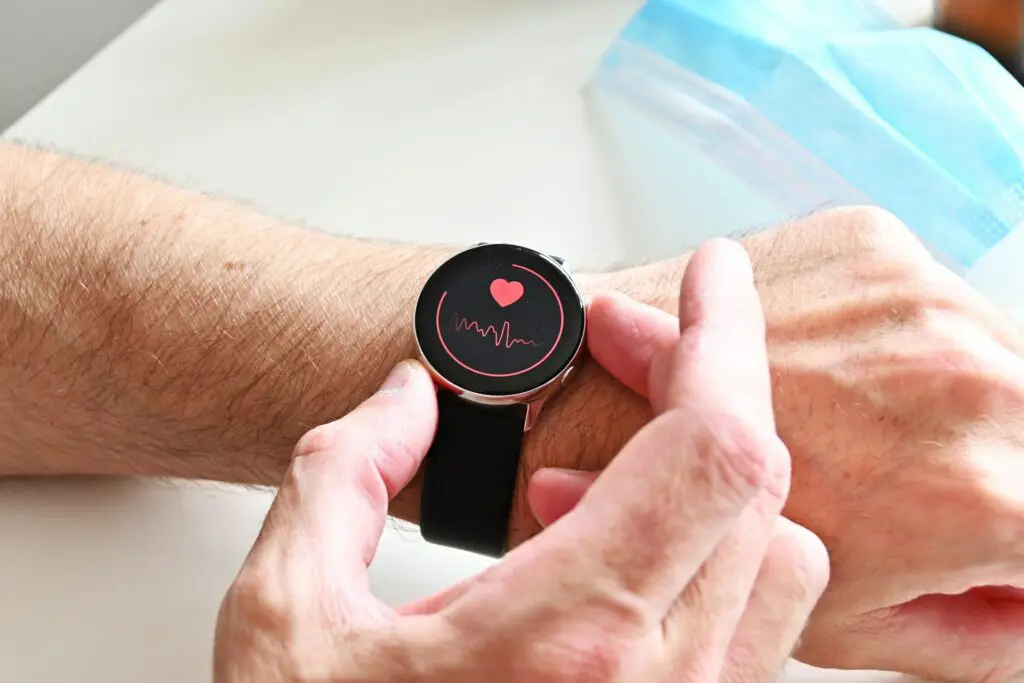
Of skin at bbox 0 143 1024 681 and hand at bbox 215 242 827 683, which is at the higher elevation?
hand at bbox 215 242 827 683

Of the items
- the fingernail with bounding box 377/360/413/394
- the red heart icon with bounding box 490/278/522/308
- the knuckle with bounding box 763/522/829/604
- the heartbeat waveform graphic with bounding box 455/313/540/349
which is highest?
the red heart icon with bounding box 490/278/522/308

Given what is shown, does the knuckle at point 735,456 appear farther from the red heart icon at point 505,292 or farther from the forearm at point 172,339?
the forearm at point 172,339

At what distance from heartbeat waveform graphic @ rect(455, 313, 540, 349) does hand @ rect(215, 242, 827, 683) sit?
0.22 metres

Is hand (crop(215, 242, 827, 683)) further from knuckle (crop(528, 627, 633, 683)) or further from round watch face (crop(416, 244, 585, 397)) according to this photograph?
round watch face (crop(416, 244, 585, 397))

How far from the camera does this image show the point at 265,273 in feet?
3.13

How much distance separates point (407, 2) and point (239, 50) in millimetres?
290

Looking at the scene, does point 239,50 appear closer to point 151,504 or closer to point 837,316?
point 151,504

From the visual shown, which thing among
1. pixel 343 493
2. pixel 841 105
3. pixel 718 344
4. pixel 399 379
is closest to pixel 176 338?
pixel 399 379

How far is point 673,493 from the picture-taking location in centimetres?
51

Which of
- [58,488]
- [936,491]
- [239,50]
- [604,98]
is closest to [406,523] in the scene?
[58,488]

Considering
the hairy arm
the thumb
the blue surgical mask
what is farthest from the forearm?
the blue surgical mask

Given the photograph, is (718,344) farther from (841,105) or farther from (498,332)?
(841,105)

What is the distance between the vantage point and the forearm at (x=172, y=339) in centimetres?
92

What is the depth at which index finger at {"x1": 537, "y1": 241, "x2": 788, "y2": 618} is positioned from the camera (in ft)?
1.66
